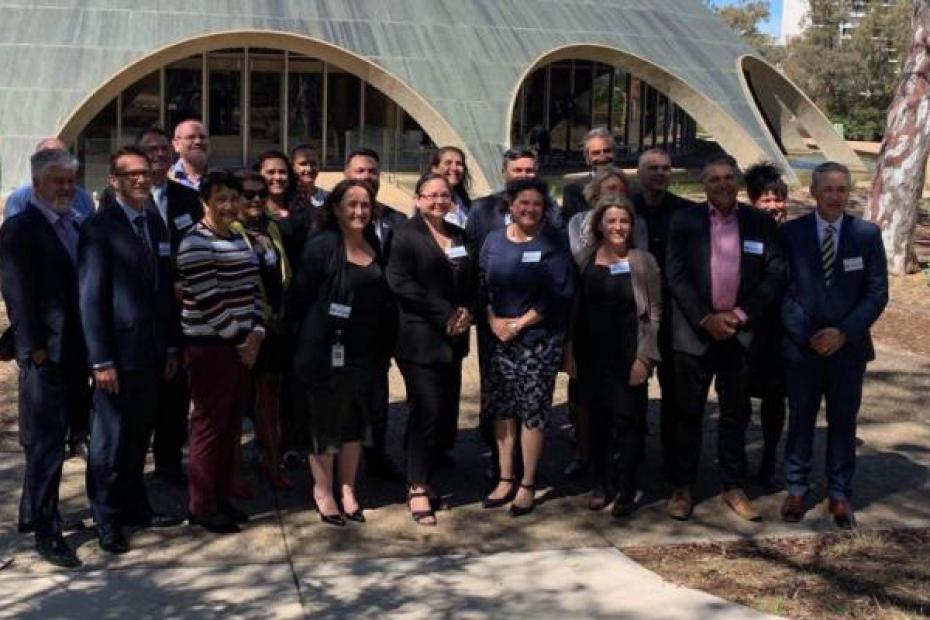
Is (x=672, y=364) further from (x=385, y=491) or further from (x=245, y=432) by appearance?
(x=245, y=432)

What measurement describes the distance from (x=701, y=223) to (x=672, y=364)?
2.63 ft

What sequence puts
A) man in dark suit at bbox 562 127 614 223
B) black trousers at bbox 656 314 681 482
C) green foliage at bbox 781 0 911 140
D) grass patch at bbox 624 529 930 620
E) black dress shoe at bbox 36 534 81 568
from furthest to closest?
green foliage at bbox 781 0 911 140
man in dark suit at bbox 562 127 614 223
black trousers at bbox 656 314 681 482
black dress shoe at bbox 36 534 81 568
grass patch at bbox 624 529 930 620

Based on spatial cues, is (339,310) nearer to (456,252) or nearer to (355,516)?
(456,252)

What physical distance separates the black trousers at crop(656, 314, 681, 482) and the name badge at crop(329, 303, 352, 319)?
1734mm

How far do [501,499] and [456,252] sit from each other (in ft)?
4.40

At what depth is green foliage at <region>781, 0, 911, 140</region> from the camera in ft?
176

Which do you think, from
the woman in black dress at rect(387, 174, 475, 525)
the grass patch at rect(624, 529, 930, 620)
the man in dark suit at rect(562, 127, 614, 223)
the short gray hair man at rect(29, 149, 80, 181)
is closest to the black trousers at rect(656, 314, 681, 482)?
the grass patch at rect(624, 529, 930, 620)

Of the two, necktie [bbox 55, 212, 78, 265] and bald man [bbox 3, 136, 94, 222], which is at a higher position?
bald man [bbox 3, 136, 94, 222]

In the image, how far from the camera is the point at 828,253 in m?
6.03

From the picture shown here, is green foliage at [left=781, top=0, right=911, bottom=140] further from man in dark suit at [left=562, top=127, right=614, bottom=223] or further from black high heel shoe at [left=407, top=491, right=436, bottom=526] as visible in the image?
black high heel shoe at [left=407, top=491, right=436, bottom=526]

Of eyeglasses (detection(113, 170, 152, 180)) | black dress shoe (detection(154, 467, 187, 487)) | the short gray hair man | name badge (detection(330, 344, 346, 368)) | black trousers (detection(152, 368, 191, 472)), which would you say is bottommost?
black dress shoe (detection(154, 467, 187, 487))

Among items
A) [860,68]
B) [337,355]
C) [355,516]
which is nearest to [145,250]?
[337,355]

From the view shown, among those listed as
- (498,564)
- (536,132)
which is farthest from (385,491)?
(536,132)

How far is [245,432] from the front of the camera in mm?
7750
